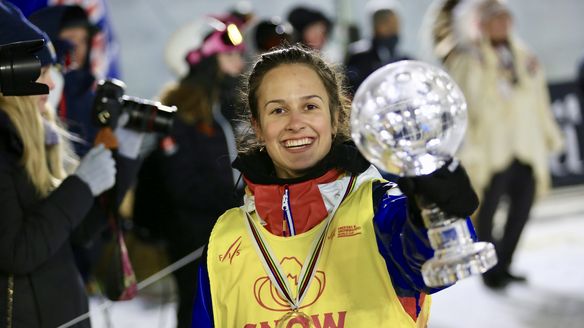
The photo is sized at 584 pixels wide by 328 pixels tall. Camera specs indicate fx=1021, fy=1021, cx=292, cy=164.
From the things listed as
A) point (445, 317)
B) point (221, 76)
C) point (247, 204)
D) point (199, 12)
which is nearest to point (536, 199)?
point (445, 317)

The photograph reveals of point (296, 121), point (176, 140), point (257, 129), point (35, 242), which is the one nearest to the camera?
point (296, 121)

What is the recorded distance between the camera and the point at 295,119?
2617 millimetres

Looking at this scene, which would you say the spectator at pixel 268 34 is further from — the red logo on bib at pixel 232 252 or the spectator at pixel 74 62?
the red logo on bib at pixel 232 252

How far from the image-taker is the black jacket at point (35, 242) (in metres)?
3.08

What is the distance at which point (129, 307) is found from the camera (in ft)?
23.1

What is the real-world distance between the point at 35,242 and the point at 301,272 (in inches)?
38.6

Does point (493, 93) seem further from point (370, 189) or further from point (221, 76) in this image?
point (370, 189)

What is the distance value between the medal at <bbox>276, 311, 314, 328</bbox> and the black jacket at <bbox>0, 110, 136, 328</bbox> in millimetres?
959

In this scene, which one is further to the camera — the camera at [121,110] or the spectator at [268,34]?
the spectator at [268,34]

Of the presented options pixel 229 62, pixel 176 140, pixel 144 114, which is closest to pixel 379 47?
pixel 229 62

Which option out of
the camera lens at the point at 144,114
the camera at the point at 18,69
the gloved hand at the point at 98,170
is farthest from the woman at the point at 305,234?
the camera lens at the point at 144,114

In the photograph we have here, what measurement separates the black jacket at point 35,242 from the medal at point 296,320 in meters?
0.96

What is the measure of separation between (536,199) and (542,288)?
669 mm

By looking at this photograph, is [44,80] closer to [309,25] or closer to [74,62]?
[74,62]
